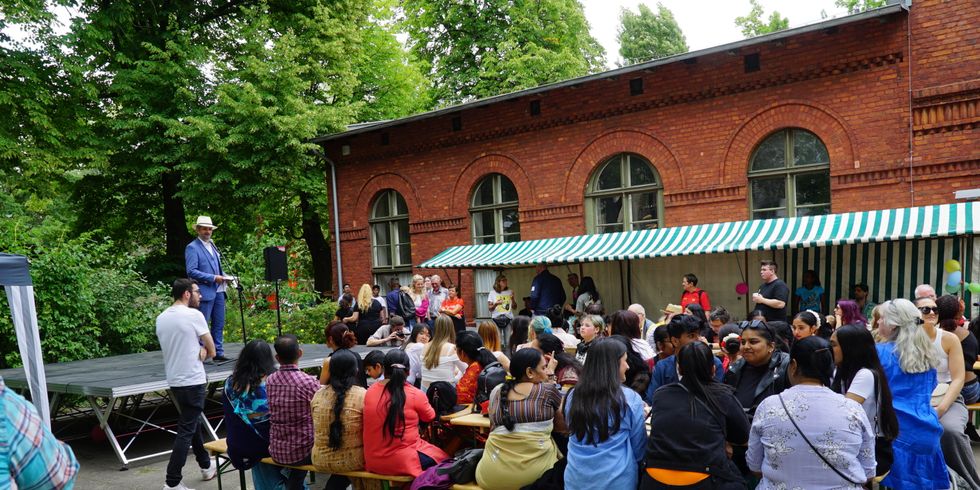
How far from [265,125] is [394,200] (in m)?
3.53

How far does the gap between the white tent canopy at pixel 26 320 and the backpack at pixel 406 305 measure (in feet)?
24.3

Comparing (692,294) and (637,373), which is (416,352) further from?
(692,294)

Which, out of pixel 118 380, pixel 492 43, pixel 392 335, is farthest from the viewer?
pixel 492 43

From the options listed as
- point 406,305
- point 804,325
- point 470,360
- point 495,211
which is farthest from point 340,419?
point 495,211

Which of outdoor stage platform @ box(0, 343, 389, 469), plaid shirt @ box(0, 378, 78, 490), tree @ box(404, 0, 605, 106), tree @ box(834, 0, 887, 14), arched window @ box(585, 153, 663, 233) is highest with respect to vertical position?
tree @ box(834, 0, 887, 14)

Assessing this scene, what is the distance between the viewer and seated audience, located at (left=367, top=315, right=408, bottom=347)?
10539 millimetres

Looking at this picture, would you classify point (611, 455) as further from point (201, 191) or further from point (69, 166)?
point (69, 166)

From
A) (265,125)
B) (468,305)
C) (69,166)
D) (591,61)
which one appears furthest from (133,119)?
(591,61)

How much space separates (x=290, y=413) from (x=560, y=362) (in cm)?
212

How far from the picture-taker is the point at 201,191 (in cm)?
1797

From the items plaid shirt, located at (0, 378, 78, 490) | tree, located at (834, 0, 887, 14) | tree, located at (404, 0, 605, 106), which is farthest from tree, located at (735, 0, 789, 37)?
plaid shirt, located at (0, 378, 78, 490)

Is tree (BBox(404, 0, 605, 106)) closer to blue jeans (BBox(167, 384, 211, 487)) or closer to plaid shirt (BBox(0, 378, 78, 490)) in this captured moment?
blue jeans (BBox(167, 384, 211, 487))

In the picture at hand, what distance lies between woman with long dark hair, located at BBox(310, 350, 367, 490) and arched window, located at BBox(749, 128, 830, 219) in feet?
31.9

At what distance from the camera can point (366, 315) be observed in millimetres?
12602
